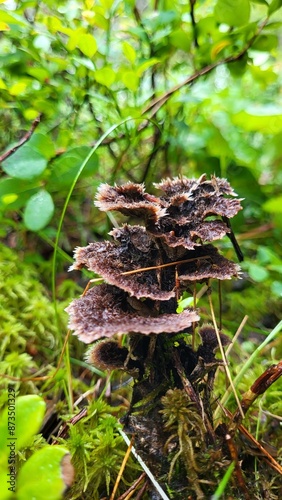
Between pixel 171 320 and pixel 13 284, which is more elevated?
pixel 13 284

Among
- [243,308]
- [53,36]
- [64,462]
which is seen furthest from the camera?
[243,308]

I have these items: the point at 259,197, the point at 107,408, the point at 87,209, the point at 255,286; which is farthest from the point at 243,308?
the point at 87,209

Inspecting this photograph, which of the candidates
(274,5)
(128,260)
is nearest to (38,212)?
(128,260)

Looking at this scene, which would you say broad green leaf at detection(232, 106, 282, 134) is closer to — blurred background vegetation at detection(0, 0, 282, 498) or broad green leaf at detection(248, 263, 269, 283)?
blurred background vegetation at detection(0, 0, 282, 498)

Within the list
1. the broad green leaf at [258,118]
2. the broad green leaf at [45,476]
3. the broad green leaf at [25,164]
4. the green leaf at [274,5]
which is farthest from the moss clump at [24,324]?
the green leaf at [274,5]

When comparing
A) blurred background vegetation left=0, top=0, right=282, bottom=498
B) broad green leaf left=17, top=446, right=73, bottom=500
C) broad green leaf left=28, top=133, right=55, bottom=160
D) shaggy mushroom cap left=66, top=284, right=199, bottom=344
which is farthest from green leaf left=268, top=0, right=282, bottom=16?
broad green leaf left=17, top=446, right=73, bottom=500

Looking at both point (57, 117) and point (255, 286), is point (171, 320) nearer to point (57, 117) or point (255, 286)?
point (255, 286)

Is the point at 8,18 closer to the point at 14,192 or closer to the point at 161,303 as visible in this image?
the point at 14,192
